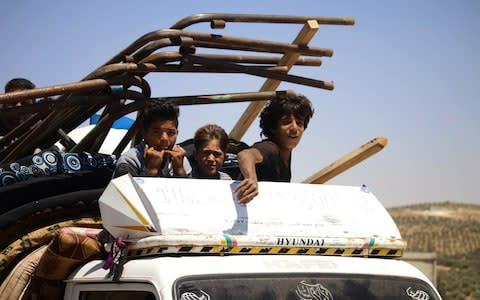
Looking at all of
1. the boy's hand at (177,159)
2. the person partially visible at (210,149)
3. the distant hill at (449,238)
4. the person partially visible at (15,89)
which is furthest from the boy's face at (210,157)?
the distant hill at (449,238)

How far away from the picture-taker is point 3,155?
6.11 metres

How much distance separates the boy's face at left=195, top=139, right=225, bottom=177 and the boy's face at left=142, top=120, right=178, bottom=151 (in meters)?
0.20

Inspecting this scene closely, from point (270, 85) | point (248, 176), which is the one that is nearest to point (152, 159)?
point (248, 176)

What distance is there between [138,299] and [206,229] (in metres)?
0.47

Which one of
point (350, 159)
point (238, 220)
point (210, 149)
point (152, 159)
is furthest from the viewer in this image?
point (350, 159)

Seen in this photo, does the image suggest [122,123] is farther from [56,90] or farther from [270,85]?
[56,90]

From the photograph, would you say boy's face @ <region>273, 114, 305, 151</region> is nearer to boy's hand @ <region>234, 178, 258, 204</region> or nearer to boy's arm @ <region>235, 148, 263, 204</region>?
boy's arm @ <region>235, 148, 263, 204</region>

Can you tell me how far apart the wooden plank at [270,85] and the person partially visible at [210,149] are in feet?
4.40

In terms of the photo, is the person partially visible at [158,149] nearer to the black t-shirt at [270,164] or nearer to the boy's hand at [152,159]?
the boy's hand at [152,159]

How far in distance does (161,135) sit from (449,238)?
63.3 m

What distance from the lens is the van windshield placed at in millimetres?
3830

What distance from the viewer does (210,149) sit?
525 centimetres

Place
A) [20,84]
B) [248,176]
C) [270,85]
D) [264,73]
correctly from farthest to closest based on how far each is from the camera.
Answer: [20,84] → [270,85] → [264,73] → [248,176]

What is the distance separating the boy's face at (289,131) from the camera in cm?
540
